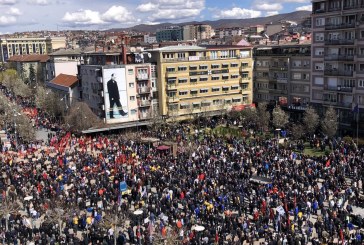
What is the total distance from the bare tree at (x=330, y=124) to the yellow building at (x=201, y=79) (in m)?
19.4

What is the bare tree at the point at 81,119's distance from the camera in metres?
55.5

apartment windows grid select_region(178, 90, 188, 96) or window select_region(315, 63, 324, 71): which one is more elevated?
window select_region(315, 63, 324, 71)

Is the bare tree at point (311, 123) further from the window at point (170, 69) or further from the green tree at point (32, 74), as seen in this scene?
the green tree at point (32, 74)

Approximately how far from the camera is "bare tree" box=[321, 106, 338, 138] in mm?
45594

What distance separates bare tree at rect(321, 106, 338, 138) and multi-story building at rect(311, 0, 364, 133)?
3.10m

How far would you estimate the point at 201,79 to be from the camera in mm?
64062

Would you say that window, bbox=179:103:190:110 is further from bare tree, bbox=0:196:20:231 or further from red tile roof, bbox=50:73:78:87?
bare tree, bbox=0:196:20:231

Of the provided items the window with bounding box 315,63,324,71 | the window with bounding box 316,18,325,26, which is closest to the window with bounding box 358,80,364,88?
the window with bounding box 315,63,324,71

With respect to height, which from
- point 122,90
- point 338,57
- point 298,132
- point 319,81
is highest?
point 338,57

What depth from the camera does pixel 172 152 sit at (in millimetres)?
42719

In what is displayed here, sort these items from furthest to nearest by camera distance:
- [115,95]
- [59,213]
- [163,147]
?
[115,95] → [163,147] → [59,213]

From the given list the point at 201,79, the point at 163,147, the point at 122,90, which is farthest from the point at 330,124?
the point at 122,90

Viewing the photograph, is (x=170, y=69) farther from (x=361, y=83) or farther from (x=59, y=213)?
(x=59, y=213)

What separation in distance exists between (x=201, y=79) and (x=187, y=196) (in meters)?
37.4
